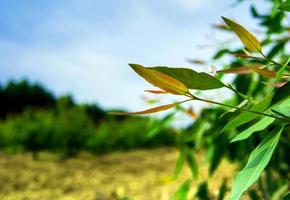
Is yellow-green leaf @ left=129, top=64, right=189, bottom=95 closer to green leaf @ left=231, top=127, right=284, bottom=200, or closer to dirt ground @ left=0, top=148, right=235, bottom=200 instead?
green leaf @ left=231, top=127, right=284, bottom=200

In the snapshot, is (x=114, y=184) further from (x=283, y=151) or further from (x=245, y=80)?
A: (x=245, y=80)

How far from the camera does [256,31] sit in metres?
1.44

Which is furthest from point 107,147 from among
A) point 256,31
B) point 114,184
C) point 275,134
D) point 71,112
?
point 275,134

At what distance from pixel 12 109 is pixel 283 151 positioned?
1105cm

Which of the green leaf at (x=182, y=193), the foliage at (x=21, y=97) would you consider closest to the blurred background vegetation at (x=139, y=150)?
the green leaf at (x=182, y=193)

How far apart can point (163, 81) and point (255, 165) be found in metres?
0.17

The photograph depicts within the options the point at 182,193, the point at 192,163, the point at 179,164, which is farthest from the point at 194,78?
the point at 192,163

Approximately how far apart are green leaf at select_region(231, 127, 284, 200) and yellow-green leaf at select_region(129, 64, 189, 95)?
0.45 feet

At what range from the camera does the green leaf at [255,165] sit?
27.2 inches

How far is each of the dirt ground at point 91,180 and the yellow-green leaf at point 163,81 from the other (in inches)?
63.9

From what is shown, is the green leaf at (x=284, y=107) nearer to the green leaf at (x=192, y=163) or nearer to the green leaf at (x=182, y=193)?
the green leaf at (x=182, y=193)

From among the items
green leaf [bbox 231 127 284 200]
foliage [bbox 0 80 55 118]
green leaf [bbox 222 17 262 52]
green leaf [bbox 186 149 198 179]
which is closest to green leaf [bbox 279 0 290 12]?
green leaf [bbox 222 17 262 52]

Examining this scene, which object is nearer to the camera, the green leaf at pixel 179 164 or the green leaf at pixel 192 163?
the green leaf at pixel 179 164

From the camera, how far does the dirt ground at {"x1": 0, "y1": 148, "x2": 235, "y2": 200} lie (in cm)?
304
